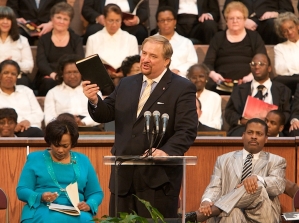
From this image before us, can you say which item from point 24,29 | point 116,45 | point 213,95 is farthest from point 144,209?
point 24,29

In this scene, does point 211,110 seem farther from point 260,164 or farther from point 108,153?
point 260,164

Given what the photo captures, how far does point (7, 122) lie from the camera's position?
7.89m

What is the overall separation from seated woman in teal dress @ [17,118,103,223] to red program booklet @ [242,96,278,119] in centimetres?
253

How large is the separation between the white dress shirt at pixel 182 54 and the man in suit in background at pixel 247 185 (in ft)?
8.53

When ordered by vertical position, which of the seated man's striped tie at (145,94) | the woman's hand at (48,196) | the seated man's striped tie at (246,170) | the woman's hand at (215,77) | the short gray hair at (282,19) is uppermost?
→ the short gray hair at (282,19)

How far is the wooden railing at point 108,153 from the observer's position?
704cm

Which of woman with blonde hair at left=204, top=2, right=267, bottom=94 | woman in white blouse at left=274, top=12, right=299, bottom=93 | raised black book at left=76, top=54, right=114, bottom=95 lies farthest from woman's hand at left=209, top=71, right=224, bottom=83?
raised black book at left=76, top=54, right=114, bottom=95

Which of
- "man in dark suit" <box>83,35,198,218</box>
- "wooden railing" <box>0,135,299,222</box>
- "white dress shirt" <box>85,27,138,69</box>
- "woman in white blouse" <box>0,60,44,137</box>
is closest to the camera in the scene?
"man in dark suit" <box>83,35,198,218</box>

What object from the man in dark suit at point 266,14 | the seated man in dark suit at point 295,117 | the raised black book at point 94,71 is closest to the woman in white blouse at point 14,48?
the man in dark suit at point 266,14

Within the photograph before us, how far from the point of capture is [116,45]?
945 centimetres

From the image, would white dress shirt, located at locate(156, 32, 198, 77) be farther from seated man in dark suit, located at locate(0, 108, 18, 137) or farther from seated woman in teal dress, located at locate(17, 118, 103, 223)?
seated woman in teal dress, located at locate(17, 118, 103, 223)

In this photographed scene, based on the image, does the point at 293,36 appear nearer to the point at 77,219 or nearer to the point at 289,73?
the point at 289,73

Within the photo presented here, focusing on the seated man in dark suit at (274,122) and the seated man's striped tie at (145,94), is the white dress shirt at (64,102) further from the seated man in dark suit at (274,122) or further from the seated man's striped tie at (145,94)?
the seated man's striped tie at (145,94)

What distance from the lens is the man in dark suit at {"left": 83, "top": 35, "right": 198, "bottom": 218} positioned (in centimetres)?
537
